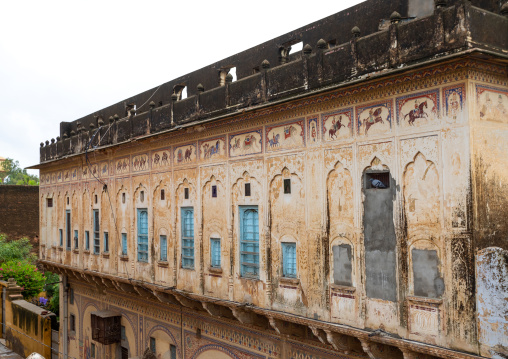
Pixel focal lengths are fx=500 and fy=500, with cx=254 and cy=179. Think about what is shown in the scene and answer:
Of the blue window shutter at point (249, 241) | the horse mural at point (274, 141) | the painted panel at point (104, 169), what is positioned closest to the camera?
the horse mural at point (274, 141)

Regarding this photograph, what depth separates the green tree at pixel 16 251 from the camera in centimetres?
2477

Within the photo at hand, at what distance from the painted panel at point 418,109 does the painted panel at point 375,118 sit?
17 cm

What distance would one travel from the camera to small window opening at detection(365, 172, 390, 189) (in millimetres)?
6945

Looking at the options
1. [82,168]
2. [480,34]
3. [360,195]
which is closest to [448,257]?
[360,195]

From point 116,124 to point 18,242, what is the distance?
54.1 ft

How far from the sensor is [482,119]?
20.1 ft

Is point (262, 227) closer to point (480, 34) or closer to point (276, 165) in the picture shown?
point (276, 165)

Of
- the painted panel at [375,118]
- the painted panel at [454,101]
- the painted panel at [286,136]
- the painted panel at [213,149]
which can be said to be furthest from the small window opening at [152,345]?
the painted panel at [454,101]

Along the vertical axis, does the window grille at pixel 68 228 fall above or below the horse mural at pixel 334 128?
below

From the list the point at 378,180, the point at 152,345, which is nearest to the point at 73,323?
the point at 152,345

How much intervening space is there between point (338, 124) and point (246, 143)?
231 centimetres

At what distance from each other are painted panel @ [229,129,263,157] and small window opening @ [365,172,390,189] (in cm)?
244

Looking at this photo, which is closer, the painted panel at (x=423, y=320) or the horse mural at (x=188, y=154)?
the painted panel at (x=423, y=320)

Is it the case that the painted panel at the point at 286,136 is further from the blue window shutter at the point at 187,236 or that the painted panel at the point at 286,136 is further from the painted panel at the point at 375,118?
the blue window shutter at the point at 187,236
